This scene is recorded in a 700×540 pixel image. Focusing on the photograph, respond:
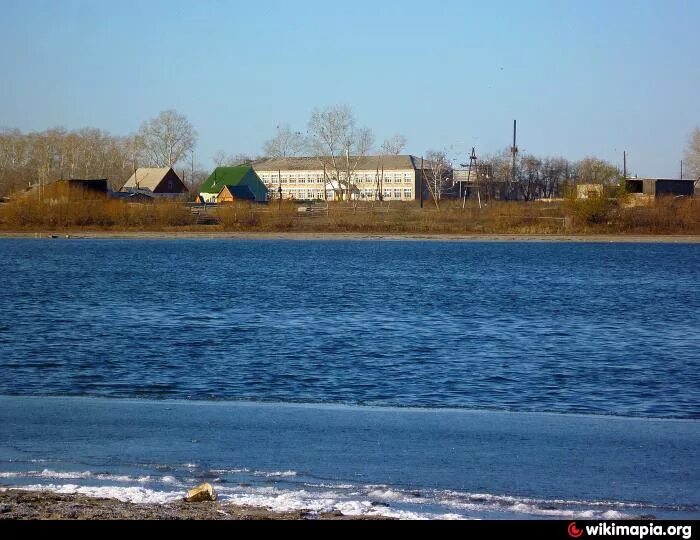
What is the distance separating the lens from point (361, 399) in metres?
13.7

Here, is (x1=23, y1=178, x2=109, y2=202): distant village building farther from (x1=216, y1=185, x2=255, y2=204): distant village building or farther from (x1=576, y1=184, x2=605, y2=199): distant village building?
(x1=576, y1=184, x2=605, y2=199): distant village building

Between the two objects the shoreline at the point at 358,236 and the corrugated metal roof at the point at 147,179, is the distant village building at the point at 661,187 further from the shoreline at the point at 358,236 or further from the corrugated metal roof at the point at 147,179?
the corrugated metal roof at the point at 147,179

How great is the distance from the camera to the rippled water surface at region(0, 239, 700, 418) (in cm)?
1452

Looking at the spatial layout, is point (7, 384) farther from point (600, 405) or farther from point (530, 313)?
point (530, 313)

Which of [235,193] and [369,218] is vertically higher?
[235,193]

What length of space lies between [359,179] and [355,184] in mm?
2160

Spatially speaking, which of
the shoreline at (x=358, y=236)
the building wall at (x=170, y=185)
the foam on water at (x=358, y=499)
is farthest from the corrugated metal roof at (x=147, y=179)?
the foam on water at (x=358, y=499)

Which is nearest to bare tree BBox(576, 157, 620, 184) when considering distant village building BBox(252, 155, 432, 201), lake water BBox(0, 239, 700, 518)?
distant village building BBox(252, 155, 432, 201)

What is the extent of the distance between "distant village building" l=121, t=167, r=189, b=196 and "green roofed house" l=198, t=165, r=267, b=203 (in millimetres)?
3169

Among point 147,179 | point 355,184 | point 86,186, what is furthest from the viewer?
point 355,184

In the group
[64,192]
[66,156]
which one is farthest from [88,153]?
[64,192]

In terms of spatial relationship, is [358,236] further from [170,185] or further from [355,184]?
[170,185]
